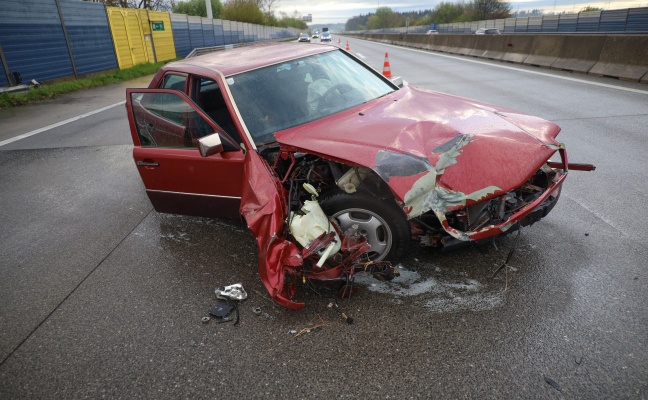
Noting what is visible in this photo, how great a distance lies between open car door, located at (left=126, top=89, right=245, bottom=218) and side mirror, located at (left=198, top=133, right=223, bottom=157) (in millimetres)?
165

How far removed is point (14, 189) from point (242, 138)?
415 cm

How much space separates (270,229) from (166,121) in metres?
1.67

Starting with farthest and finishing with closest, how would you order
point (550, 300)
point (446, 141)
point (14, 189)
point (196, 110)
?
point (14, 189)
point (196, 110)
point (446, 141)
point (550, 300)

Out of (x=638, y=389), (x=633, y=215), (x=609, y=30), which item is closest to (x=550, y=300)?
(x=638, y=389)

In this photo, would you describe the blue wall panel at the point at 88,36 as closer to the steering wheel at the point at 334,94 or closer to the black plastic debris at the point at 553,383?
the steering wheel at the point at 334,94

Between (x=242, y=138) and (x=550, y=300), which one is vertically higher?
(x=242, y=138)

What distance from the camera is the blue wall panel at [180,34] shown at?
86.5ft

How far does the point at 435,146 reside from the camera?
2.85 metres

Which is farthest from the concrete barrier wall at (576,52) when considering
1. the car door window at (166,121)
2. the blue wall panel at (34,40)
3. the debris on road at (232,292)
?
the blue wall panel at (34,40)

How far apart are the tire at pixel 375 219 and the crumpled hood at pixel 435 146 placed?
28 centimetres

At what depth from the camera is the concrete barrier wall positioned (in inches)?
406

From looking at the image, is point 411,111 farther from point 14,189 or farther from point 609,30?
point 609,30

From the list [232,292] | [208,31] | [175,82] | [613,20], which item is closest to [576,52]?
[175,82]

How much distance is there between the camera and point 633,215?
3684mm
